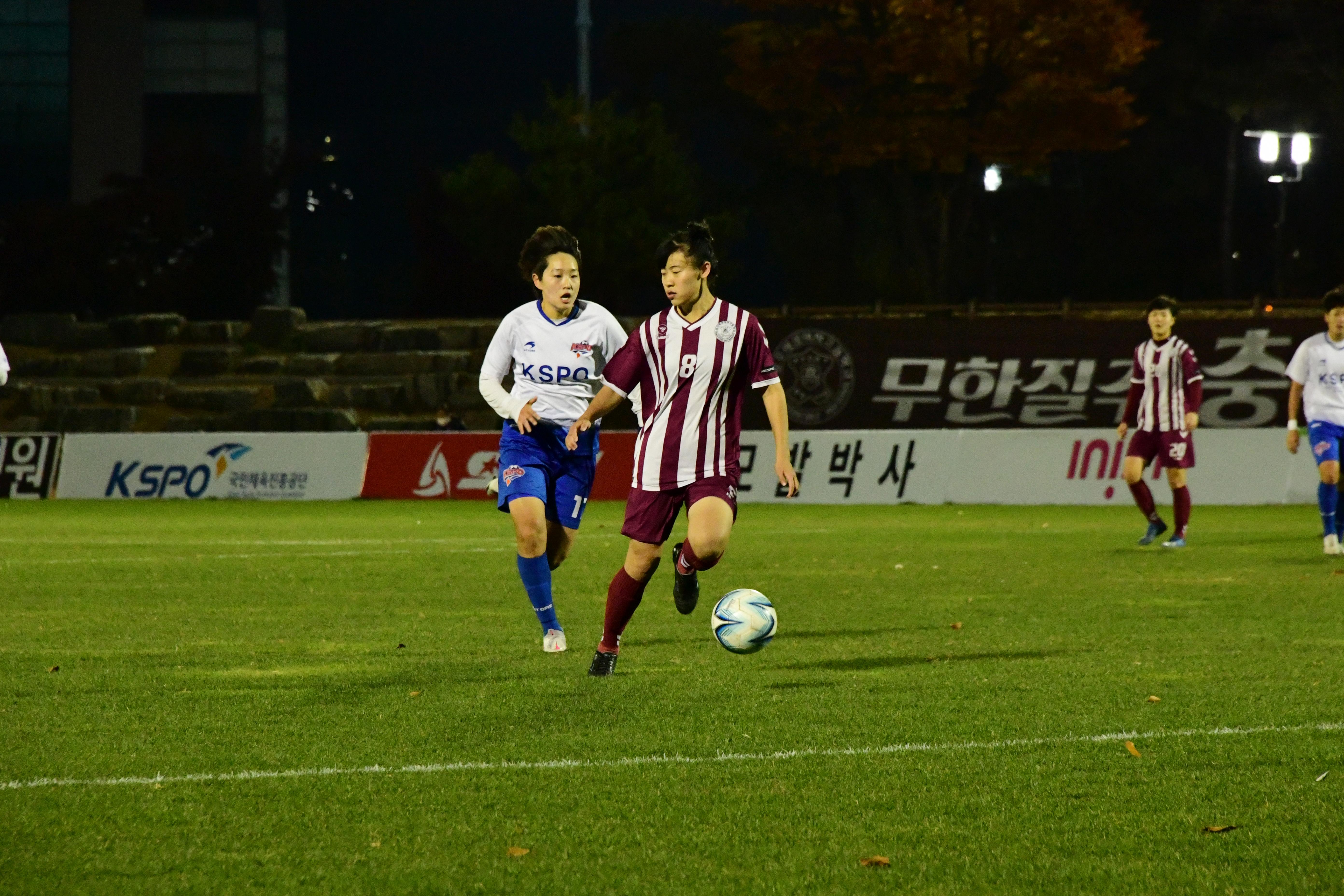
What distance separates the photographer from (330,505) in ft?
81.0

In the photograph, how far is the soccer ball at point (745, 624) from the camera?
7.86 m

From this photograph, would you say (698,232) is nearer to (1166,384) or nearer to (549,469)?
(549,469)

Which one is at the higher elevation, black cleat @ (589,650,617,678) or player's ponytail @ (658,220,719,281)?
player's ponytail @ (658,220,719,281)

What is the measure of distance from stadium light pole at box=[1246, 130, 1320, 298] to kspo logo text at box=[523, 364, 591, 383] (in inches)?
998

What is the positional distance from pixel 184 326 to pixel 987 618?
1250 inches

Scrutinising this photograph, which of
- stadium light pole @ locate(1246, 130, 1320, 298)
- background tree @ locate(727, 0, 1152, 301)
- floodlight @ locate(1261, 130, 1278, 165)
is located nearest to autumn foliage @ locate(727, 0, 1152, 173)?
background tree @ locate(727, 0, 1152, 301)

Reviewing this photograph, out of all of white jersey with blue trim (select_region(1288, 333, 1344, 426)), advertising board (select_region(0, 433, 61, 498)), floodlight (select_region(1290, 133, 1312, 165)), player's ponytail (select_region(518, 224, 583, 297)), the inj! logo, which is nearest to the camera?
player's ponytail (select_region(518, 224, 583, 297))

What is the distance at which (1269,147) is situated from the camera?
31984 mm

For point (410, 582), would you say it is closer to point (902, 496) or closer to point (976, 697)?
point (976, 697)

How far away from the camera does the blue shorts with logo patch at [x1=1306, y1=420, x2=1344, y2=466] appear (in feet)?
48.9

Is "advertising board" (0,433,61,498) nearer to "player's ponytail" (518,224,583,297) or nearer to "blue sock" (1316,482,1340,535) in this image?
"blue sock" (1316,482,1340,535)

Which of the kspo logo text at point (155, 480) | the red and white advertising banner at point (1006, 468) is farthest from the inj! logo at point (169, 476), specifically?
the red and white advertising banner at point (1006, 468)

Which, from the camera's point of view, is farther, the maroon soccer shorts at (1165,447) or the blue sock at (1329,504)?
the maroon soccer shorts at (1165,447)

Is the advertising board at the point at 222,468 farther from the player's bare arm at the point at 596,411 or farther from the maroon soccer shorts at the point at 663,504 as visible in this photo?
the maroon soccer shorts at the point at 663,504
